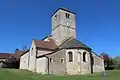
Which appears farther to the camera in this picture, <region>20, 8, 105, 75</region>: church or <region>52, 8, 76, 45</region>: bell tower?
<region>52, 8, 76, 45</region>: bell tower

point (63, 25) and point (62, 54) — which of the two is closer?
point (62, 54)

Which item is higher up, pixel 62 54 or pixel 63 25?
pixel 63 25

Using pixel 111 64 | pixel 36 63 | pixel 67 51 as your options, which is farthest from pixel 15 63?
pixel 111 64

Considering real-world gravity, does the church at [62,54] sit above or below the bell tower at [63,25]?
below

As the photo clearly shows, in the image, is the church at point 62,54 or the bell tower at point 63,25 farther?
the bell tower at point 63,25

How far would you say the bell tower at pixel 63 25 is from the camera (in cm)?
5058

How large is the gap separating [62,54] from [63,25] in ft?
37.3

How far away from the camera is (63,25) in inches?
2013

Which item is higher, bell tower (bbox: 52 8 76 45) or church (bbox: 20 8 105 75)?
bell tower (bbox: 52 8 76 45)

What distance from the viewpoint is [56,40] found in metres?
51.7

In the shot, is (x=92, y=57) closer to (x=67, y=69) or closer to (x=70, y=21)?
(x=67, y=69)

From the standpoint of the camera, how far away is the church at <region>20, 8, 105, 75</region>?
136 ft

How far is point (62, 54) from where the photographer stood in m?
42.5

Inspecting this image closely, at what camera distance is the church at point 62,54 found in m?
41.4
